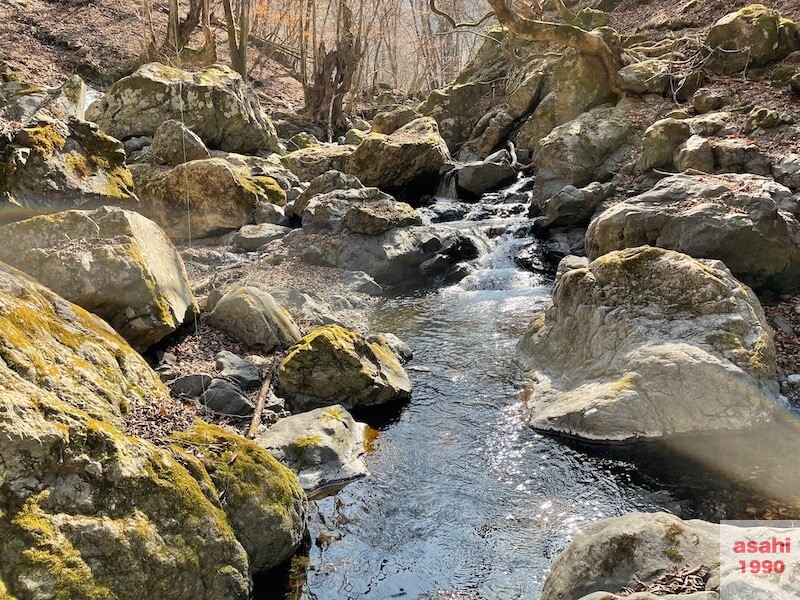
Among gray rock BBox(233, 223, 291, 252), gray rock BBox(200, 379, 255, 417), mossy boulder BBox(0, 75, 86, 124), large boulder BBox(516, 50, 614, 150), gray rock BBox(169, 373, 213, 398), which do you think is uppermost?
large boulder BBox(516, 50, 614, 150)

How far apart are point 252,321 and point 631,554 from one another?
5.80m

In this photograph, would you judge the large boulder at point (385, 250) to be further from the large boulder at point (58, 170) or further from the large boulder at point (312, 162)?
the large boulder at point (312, 162)

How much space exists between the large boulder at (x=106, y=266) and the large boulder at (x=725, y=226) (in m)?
7.20

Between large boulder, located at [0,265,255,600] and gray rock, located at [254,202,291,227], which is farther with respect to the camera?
gray rock, located at [254,202,291,227]

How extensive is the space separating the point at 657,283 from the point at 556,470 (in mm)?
3185

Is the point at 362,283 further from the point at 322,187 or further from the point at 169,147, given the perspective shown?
the point at 169,147

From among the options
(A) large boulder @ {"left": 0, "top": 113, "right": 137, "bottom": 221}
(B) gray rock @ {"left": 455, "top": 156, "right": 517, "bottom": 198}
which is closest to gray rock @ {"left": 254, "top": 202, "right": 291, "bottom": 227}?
(A) large boulder @ {"left": 0, "top": 113, "right": 137, "bottom": 221}

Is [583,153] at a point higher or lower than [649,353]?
higher

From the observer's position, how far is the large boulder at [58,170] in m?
7.69

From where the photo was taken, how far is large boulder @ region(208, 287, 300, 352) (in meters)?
7.76

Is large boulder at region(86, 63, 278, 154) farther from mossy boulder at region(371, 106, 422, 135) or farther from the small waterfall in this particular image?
the small waterfall

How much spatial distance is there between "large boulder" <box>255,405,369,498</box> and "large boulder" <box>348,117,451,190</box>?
493 inches

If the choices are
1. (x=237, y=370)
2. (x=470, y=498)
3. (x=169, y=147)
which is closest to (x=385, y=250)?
(x=237, y=370)

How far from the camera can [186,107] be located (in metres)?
18.3
